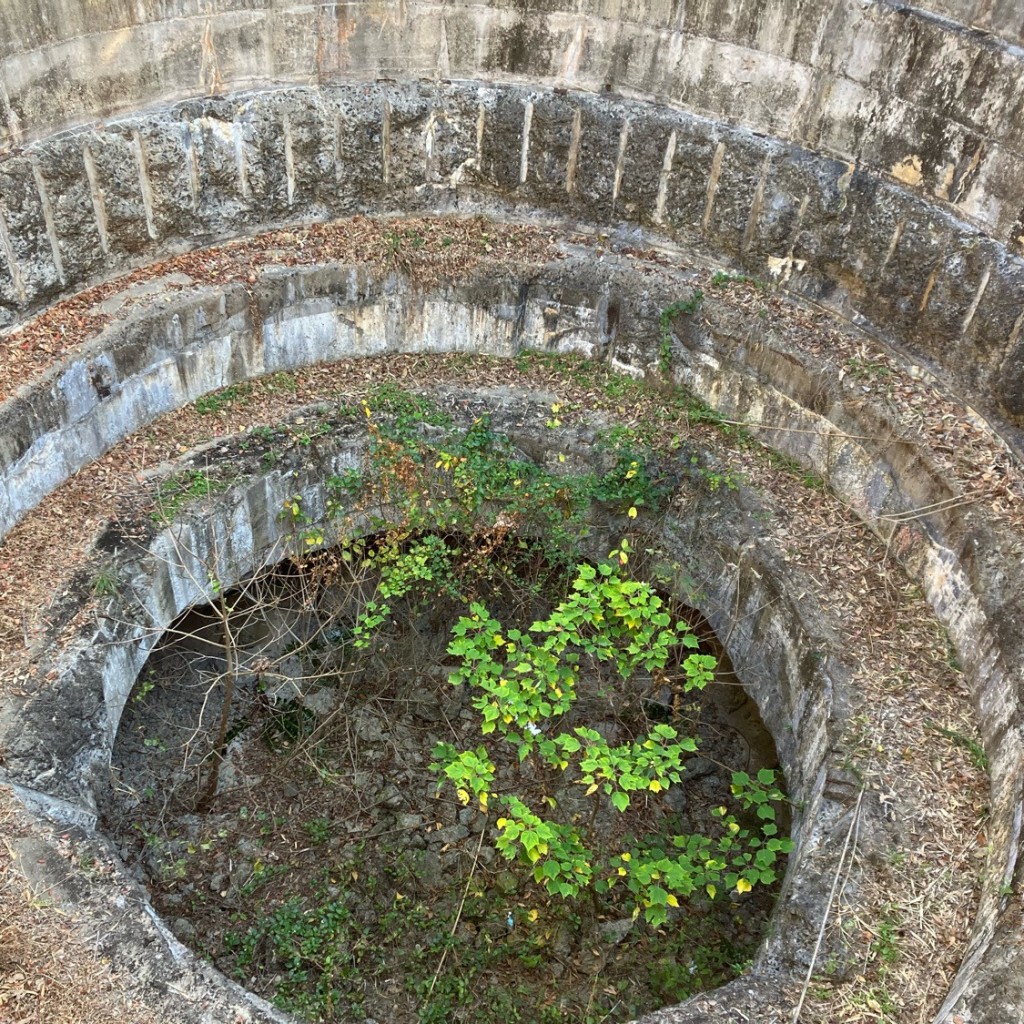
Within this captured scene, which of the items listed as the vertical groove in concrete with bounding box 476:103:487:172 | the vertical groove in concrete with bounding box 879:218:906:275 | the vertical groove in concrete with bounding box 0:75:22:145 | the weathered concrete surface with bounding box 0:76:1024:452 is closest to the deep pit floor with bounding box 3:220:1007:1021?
the weathered concrete surface with bounding box 0:76:1024:452

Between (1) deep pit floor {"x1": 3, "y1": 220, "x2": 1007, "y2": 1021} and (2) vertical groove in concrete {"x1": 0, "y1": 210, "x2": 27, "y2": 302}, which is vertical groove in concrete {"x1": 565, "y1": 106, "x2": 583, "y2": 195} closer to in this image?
(1) deep pit floor {"x1": 3, "y1": 220, "x2": 1007, "y2": 1021}

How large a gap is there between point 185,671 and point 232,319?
3.40 m

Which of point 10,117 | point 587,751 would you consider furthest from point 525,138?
point 587,751

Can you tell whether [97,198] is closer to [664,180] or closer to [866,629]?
[664,180]

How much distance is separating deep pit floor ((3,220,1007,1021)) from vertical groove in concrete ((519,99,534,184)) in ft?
6.55

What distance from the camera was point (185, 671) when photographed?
9.26m

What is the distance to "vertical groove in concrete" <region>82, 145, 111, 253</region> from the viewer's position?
320 inches

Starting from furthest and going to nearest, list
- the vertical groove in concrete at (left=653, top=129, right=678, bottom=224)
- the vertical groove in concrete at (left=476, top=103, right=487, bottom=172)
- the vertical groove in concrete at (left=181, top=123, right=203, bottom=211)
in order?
the vertical groove in concrete at (left=476, top=103, right=487, bottom=172) → the vertical groove in concrete at (left=653, top=129, right=678, bottom=224) → the vertical groove in concrete at (left=181, top=123, right=203, bottom=211)

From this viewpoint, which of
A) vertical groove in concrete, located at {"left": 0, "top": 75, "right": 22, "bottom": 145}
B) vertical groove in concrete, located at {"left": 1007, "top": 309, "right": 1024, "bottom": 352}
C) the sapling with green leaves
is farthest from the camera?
vertical groove in concrete, located at {"left": 1007, "top": 309, "right": 1024, "bottom": 352}

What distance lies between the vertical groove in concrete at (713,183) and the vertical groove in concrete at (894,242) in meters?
1.76

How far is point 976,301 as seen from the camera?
805 cm

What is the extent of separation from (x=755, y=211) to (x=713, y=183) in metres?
0.51

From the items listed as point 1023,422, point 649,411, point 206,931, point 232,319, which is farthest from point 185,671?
point 1023,422

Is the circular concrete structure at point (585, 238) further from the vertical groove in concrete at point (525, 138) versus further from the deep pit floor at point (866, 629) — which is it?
the deep pit floor at point (866, 629)
